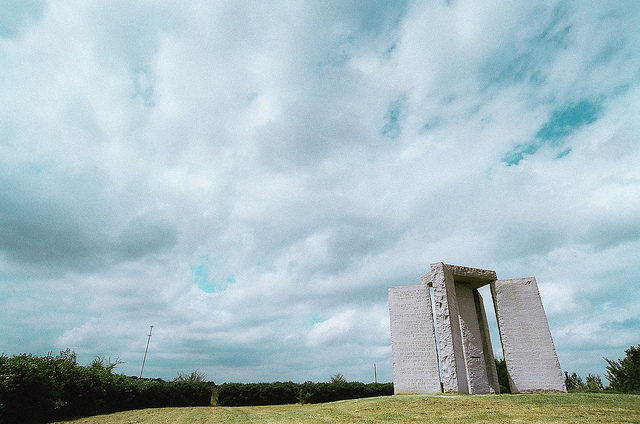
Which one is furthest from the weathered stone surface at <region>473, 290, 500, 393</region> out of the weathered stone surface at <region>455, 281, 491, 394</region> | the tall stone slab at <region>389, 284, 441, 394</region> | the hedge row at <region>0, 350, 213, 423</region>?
the hedge row at <region>0, 350, 213, 423</region>

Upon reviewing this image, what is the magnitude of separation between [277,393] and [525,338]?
13.3 meters

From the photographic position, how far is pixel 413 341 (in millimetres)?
13133

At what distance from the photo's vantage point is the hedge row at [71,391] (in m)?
11.3

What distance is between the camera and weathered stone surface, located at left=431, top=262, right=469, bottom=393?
11.9 m

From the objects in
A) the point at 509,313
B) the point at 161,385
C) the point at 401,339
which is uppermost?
the point at 509,313

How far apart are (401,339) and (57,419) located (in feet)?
41.0

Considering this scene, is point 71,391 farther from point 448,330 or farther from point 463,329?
point 463,329

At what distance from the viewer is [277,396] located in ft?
67.6

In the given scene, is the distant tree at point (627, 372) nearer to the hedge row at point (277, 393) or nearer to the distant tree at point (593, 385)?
the distant tree at point (593, 385)

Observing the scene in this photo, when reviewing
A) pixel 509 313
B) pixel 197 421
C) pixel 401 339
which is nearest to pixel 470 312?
pixel 509 313

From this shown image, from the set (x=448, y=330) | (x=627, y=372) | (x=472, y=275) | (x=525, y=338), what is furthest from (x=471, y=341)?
(x=627, y=372)

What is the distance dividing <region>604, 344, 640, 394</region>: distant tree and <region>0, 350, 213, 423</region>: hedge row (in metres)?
20.0

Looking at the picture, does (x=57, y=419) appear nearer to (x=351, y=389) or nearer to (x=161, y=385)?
(x=161, y=385)

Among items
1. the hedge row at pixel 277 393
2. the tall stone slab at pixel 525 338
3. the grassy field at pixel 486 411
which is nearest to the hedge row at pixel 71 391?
the hedge row at pixel 277 393
